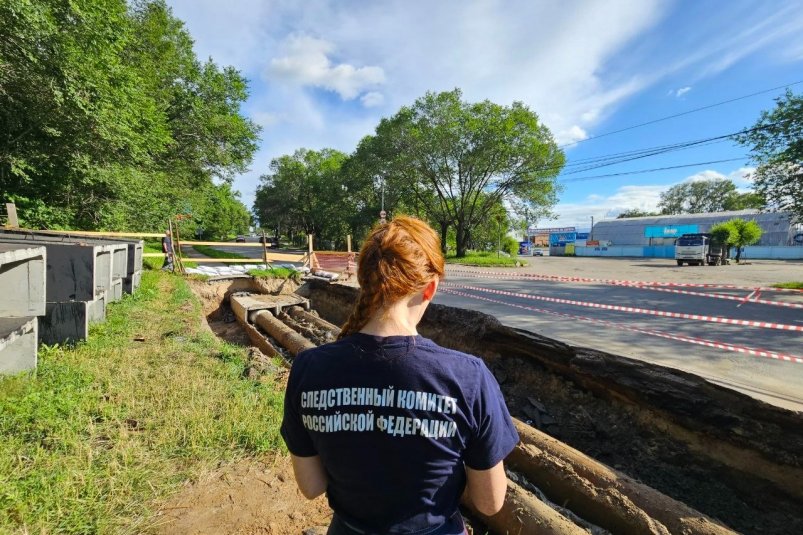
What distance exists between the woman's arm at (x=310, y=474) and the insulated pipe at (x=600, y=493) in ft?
7.98

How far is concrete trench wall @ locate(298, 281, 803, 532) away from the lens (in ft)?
10.4

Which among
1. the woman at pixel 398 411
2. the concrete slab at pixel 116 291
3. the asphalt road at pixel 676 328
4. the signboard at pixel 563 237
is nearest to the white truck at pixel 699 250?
the asphalt road at pixel 676 328

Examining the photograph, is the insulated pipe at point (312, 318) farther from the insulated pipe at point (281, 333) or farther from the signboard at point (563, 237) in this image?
the signboard at point (563, 237)

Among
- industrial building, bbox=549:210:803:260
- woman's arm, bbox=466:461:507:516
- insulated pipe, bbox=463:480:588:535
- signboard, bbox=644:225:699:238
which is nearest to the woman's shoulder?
woman's arm, bbox=466:461:507:516

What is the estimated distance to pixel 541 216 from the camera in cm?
3209

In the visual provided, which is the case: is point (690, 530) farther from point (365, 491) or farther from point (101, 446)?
point (101, 446)

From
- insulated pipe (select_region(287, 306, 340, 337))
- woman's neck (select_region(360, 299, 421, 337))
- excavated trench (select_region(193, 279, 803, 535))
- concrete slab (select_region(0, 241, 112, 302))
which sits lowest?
insulated pipe (select_region(287, 306, 340, 337))

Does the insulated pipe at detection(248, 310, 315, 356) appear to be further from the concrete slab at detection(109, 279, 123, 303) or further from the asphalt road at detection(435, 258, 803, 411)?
the asphalt road at detection(435, 258, 803, 411)

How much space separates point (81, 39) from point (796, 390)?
15.6 metres

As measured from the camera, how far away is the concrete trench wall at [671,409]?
3156 mm

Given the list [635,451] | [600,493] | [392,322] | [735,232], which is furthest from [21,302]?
[735,232]

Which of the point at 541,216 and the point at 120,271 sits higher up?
the point at 541,216

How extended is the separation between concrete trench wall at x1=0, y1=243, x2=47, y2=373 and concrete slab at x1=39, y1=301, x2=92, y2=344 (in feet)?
3.50

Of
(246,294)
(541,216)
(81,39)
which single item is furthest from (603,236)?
(81,39)
